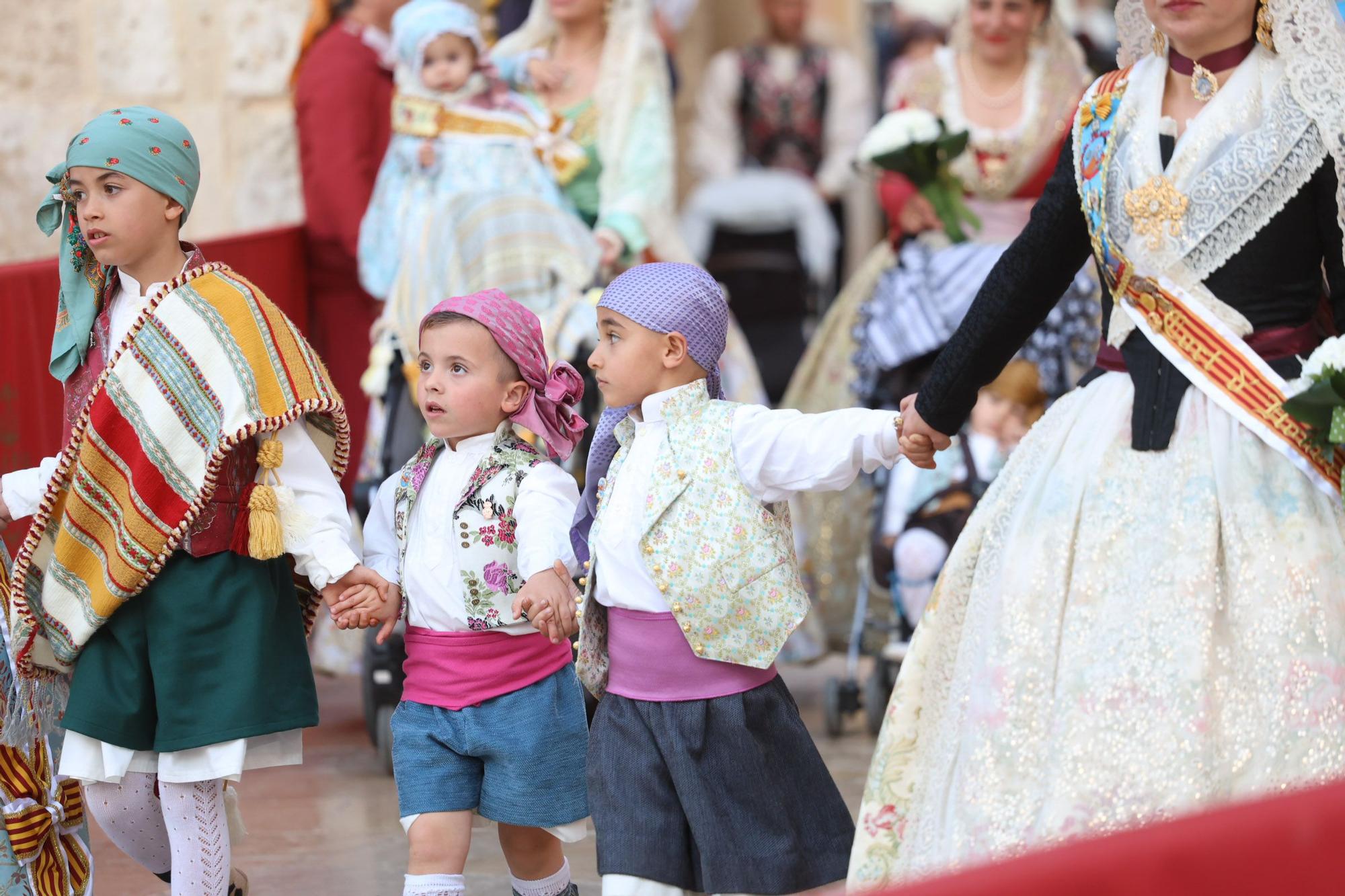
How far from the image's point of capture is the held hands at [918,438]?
11.8ft

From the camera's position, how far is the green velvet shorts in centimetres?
383

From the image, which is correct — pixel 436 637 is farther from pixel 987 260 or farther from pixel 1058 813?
pixel 987 260

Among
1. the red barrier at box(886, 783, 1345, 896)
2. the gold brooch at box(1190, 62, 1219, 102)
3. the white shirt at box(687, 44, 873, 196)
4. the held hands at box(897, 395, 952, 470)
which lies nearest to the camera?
the red barrier at box(886, 783, 1345, 896)

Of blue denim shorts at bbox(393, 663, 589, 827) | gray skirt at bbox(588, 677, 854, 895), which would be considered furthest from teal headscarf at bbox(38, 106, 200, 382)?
gray skirt at bbox(588, 677, 854, 895)

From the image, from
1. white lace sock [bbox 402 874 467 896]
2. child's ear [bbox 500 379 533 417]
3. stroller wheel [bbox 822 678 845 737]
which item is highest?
child's ear [bbox 500 379 533 417]

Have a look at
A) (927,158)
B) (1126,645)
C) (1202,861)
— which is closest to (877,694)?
(927,158)

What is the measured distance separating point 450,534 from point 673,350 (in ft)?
1.97

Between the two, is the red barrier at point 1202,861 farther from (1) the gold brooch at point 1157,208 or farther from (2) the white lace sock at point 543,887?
(2) the white lace sock at point 543,887

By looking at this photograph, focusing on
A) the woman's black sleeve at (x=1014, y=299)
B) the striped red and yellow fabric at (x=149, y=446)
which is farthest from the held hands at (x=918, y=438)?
the striped red and yellow fabric at (x=149, y=446)

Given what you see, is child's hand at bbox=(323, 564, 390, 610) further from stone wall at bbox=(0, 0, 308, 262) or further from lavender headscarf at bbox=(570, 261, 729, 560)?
stone wall at bbox=(0, 0, 308, 262)

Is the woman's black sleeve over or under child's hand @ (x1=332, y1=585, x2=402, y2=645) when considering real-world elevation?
over

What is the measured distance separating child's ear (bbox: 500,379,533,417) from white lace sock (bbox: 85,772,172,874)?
1030mm

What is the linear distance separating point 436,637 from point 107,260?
39.1 inches

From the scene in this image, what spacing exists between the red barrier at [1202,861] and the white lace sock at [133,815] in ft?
8.55
